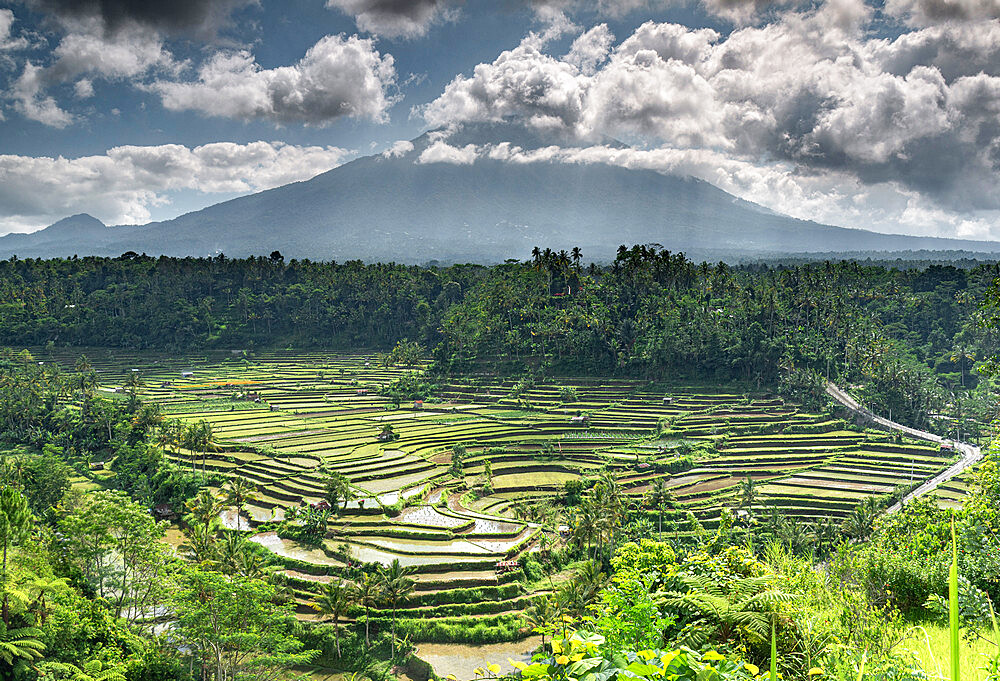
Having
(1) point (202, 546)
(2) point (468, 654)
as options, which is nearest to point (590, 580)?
(2) point (468, 654)

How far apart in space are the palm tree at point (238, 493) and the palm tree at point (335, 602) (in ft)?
25.2

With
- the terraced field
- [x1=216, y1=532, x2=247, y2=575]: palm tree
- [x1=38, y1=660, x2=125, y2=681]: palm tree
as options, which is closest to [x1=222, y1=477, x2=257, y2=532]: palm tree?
the terraced field

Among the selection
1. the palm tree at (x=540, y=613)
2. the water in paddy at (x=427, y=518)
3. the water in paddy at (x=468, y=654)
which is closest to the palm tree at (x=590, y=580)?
the palm tree at (x=540, y=613)

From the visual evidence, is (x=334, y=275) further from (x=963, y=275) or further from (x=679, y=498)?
(x=963, y=275)

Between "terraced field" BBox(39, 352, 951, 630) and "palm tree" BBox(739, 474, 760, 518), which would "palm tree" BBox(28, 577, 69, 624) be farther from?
"palm tree" BBox(739, 474, 760, 518)

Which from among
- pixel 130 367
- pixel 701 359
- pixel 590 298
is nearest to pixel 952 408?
pixel 701 359

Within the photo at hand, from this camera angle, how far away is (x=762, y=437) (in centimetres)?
3891

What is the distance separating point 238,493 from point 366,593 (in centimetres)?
1111

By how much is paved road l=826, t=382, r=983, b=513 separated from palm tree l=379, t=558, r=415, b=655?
78.7 feet

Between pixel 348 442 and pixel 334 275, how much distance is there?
45636 millimetres

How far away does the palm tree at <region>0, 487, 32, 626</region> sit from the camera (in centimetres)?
1166

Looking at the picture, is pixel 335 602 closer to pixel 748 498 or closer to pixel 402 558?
pixel 402 558

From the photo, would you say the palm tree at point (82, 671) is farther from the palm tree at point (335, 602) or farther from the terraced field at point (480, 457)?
the terraced field at point (480, 457)

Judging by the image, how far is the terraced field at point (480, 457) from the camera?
904 inches
